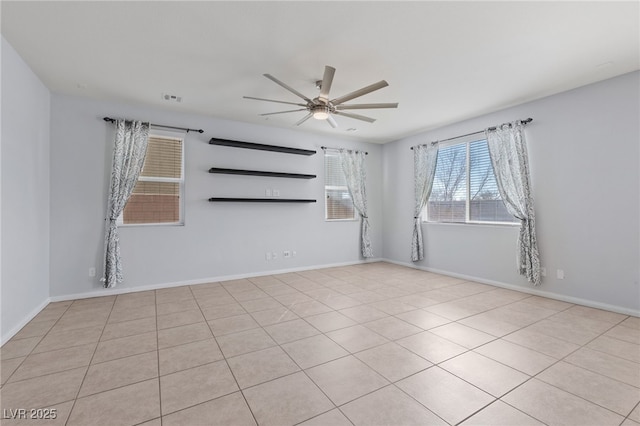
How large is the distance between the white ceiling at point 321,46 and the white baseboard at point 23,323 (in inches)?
105

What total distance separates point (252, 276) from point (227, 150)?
2.23 metres

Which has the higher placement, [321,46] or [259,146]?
[321,46]

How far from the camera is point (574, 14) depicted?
232 centimetres

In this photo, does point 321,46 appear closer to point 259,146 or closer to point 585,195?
point 259,146

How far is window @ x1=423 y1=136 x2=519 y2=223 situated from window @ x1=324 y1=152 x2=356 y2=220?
1.67 metres

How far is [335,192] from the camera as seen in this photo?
245 inches

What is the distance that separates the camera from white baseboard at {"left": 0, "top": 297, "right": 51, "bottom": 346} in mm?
2623

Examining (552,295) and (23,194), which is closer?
(23,194)

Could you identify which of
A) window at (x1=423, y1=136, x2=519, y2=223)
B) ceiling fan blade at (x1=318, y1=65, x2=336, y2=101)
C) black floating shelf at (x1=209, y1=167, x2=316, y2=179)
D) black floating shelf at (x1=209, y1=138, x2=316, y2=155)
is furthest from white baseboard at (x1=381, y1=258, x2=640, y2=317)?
ceiling fan blade at (x1=318, y1=65, x2=336, y2=101)

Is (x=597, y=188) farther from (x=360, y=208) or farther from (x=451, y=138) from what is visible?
(x=360, y=208)

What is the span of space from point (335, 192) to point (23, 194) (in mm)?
4676

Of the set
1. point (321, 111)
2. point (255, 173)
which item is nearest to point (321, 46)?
point (321, 111)

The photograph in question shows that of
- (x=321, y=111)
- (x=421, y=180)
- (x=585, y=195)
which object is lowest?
(x=585, y=195)

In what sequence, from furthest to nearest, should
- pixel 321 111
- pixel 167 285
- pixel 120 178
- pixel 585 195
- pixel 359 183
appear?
pixel 359 183 < pixel 167 285 < pixel 120 178 < pixel 585 195 < pixel 321 111
